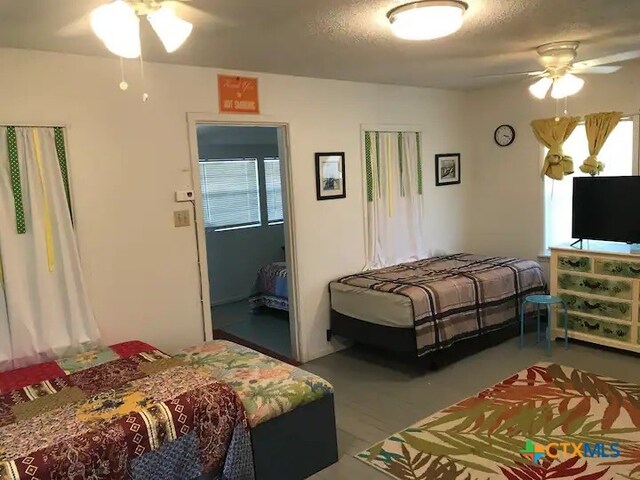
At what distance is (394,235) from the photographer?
4.97 m

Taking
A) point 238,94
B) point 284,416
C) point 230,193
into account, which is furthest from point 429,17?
point 230,193

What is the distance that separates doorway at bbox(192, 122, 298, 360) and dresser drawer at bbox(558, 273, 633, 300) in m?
2.62

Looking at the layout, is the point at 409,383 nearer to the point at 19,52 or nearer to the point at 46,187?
the point at 46,187

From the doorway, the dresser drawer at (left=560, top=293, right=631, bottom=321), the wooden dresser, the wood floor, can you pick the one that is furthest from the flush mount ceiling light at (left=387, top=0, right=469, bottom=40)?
the doorway

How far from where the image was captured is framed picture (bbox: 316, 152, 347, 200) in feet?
14.3

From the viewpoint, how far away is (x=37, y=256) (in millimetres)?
3059

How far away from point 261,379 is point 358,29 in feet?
6.32

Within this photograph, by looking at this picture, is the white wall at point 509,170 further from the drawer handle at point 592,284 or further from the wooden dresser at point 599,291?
the drawer handle at point 592,284

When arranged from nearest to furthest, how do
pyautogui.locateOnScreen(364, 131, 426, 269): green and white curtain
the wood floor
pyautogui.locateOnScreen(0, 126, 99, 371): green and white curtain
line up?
1. pyautogui.locateOnScreen(0, 126, 99, 371): green and white curtain
2. the wood floor
3. pyautogui.locateOnScreen(364, 131, 426, 269): green and white curtain

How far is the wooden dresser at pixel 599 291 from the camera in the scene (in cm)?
408

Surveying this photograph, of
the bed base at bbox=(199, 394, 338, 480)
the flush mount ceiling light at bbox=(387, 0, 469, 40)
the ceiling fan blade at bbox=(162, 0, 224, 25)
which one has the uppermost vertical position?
the ceiling fan blade at bbox=(162, 0, 224, 25)

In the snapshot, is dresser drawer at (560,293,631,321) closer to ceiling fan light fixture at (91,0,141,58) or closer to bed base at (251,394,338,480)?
bed base at (251,394,338,480)

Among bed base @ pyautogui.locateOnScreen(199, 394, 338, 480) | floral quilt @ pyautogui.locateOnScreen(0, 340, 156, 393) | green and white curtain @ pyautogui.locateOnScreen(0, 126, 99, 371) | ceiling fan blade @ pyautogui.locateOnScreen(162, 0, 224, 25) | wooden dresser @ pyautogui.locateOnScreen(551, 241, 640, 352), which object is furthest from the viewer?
wooden dresser @ pyautogui.locateOnScreen(551, 241, 640, 352)

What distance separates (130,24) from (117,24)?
0.05 meters
